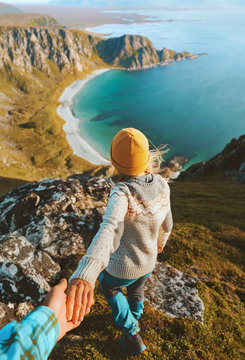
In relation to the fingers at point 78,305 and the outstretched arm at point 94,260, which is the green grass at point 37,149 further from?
the fingers at point 78,305

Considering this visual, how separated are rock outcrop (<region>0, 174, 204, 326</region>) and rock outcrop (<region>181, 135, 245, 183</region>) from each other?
38.4m

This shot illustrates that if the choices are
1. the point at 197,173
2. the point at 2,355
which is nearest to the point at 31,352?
the point at 2,355

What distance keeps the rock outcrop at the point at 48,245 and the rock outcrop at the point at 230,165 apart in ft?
126

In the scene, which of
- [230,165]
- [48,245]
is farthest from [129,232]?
[230,165]

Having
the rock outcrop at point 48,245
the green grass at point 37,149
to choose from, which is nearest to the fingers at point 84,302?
the rock outcrop at point 48,245

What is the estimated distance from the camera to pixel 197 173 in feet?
173

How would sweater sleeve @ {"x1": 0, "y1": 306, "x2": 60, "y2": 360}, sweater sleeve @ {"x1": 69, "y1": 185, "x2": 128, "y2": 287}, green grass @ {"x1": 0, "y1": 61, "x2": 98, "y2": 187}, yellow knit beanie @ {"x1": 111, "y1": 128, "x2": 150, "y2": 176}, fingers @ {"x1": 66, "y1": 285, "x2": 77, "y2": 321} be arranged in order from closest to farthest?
sweater sleeve @ {"x1": 0, "y1": 306, "x2": 60, "y2": 360}
fingers @ {"x1": 66, "y1": 285, "x2": 77, "y2": 321}
sweater sleeve @ {"x1": 69, "y1": 185, "x2": 128, "y2": 287}
yellow knit beanie @ {"x1": 111, "y1": 128, "x2": 150, "y2": 176}
green grass @ {"x1": 0, "y1": 61, "x2": 98, "y2": 187}

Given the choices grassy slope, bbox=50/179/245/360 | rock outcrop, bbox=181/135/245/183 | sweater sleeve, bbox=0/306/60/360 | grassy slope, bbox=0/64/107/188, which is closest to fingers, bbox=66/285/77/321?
sweater sleeve, bbox=0/306/60/360

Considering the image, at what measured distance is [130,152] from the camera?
3.53 metres

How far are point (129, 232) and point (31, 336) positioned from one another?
2217mm

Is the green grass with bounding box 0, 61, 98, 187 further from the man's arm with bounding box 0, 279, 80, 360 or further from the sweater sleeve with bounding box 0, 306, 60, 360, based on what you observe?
the sweater sleeve with bounding box 0, 306, 60, 360

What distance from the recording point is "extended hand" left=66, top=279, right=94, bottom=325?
2.45 m

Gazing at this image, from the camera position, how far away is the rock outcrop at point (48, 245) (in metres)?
6.77

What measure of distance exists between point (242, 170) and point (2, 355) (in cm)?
4894
